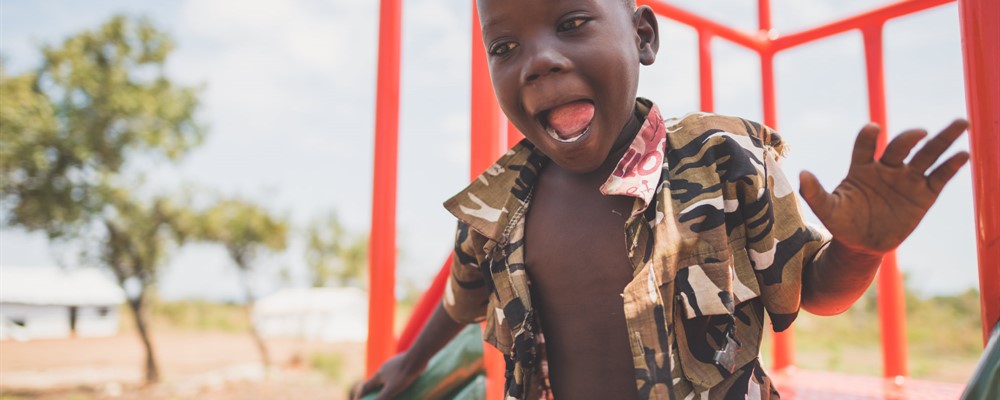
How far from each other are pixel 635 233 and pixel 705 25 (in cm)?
134

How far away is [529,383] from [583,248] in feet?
0.81

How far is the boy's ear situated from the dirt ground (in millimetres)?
15642

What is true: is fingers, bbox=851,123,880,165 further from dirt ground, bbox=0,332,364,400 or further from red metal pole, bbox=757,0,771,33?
dirt ground, bbox=0,332,364,400

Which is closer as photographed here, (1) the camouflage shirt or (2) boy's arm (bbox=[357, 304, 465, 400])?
(1) the camouflage shirt

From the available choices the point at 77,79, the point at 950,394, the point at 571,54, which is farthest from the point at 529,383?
the point at 77,79

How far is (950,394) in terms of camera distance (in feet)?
5.53

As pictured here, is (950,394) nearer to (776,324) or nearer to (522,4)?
(776,324)

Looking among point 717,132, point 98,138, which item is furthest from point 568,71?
point 98,138

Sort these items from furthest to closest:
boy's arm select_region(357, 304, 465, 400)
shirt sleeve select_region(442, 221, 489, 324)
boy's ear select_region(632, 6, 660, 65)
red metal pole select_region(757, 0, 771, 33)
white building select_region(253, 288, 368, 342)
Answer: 1. white building select_region(253, 288, 368, 342)
2. red metal pole select_region(757, 0, 771, 33)
3. boy's arm select_region(357, 304, 465, 400)
4. shirt sleeve select_region(442, 221, 489, 324)
5. boy's ear select_region(632, 6, 660, 65)

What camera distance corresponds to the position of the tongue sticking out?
1.00m

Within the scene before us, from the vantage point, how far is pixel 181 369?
19000 mm

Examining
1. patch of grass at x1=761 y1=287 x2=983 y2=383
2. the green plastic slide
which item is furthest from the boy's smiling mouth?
patch of grass at x1=761 y1=287 x2=983 y2=383

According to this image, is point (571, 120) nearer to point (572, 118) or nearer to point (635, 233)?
point (572, 118)

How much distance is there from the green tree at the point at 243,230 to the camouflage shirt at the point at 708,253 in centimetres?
1628
